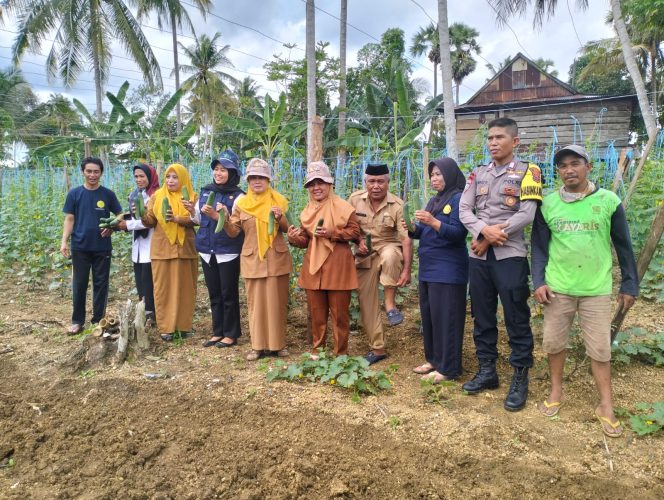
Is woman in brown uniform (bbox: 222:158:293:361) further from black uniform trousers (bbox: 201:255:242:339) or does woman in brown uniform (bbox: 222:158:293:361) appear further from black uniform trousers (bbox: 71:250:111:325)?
black uniform trousers (bbox: 71:250:111:325)

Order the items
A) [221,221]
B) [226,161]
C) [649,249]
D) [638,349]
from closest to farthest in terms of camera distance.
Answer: [649,249], [638,349], [221,221], [226,161]

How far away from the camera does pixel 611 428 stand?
2.66 meters

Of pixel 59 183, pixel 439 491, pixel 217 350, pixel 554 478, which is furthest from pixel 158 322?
pixel 59 183

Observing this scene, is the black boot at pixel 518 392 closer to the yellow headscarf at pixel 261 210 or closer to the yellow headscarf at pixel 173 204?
the yellow headscarf at pixel 261 210

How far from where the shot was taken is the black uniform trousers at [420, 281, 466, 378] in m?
3.31

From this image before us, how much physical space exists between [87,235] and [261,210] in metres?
1.91

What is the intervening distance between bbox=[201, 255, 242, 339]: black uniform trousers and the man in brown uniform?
43.2 inches

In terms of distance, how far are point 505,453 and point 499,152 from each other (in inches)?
66.6

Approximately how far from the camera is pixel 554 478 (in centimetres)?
230

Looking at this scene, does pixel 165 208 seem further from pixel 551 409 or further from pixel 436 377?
pixel 551 409

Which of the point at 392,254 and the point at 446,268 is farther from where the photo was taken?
the point at 392,254

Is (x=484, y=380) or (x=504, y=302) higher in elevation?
(x=504, y=302)

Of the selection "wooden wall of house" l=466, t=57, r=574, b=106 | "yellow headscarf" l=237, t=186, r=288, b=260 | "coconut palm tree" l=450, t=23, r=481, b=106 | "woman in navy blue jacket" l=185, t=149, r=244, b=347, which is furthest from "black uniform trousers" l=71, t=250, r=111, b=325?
"coconut palm tree" l=450, t=23, r=481, b=106

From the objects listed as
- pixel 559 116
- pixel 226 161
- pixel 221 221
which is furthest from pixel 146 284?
pixel 559 116
